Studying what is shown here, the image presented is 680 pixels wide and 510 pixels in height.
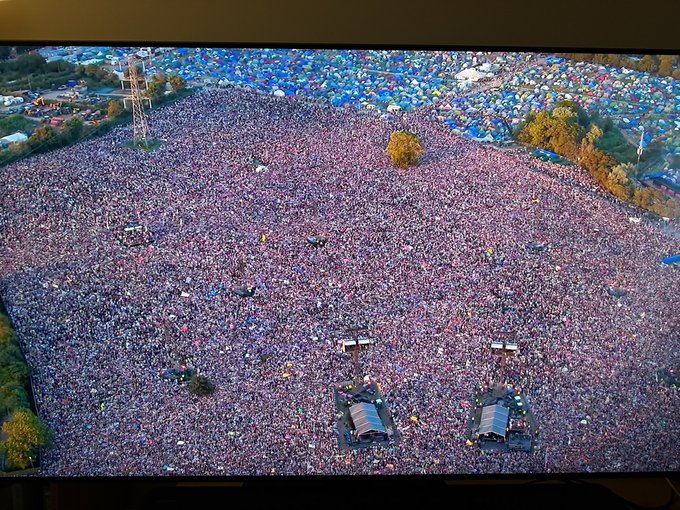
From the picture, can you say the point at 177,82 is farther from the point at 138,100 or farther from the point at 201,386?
the point at 201,386

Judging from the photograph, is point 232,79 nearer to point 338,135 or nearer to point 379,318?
point 338,135

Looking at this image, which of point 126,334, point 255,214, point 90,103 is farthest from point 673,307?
point 90,103

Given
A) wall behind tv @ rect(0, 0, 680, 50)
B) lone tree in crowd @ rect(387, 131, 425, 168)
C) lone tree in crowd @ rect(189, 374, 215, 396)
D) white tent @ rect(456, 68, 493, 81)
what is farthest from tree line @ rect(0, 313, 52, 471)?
white tent @ rect(456, 68, 493, 81)

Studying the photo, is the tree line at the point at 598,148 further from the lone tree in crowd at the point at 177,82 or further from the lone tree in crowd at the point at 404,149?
the lone tree in crowd at the point at 177,82

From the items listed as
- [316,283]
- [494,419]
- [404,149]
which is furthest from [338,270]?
[494,419]

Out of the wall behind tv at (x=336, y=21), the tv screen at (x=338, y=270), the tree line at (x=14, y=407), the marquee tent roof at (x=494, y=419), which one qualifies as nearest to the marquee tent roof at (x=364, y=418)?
the tv screen at (x=338, y=270)

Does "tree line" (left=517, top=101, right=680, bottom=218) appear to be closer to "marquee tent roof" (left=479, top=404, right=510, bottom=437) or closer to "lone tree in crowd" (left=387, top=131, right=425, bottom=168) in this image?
"lone tree in crowd" (left=387, top=131, right=425, bottom=168)

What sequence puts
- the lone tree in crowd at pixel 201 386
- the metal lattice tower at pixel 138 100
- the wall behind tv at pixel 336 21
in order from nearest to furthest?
the metal lattice tower at pixel 138 100
the lone tree in crowd at pixel 201 386
the wall behind tv at pixel 336 21
